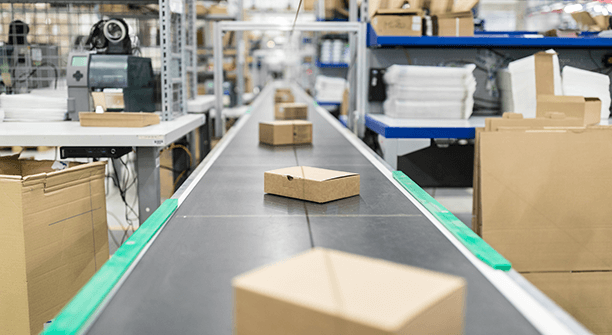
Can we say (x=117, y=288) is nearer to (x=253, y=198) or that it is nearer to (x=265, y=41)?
(x=253, y=198)

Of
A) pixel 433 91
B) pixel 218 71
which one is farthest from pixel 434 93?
pixel 218 71

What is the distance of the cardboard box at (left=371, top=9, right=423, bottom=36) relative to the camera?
2.84 m

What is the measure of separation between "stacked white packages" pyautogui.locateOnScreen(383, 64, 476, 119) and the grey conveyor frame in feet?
3.96

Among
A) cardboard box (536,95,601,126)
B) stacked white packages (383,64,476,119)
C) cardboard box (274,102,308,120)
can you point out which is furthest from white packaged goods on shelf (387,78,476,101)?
cardboard box (274,102,308,120)

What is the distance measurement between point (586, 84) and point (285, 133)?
192 cm

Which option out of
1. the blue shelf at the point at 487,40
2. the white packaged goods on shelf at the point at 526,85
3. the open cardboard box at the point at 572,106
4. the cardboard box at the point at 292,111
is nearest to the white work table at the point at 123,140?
the blue shelf at the point at 487,40

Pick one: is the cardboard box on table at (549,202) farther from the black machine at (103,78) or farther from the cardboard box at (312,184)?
the black machine at (103,78)

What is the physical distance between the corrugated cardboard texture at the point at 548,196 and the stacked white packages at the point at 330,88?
16.5 ft

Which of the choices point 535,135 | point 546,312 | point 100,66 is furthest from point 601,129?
point 100,66

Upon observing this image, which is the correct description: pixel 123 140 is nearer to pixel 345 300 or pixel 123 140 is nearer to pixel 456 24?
pixel 345 300

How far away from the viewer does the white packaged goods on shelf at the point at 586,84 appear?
112 inches

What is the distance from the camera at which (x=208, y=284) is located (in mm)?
800

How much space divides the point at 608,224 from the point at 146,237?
1.90 metres

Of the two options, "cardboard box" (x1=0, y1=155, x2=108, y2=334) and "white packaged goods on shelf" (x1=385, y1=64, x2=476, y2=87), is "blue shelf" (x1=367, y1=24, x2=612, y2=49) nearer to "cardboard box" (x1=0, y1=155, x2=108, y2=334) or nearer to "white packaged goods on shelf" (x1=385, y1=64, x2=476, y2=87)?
"white packaged goods on shelf" (x1=385, y1=64, x2=476, y2=87)
